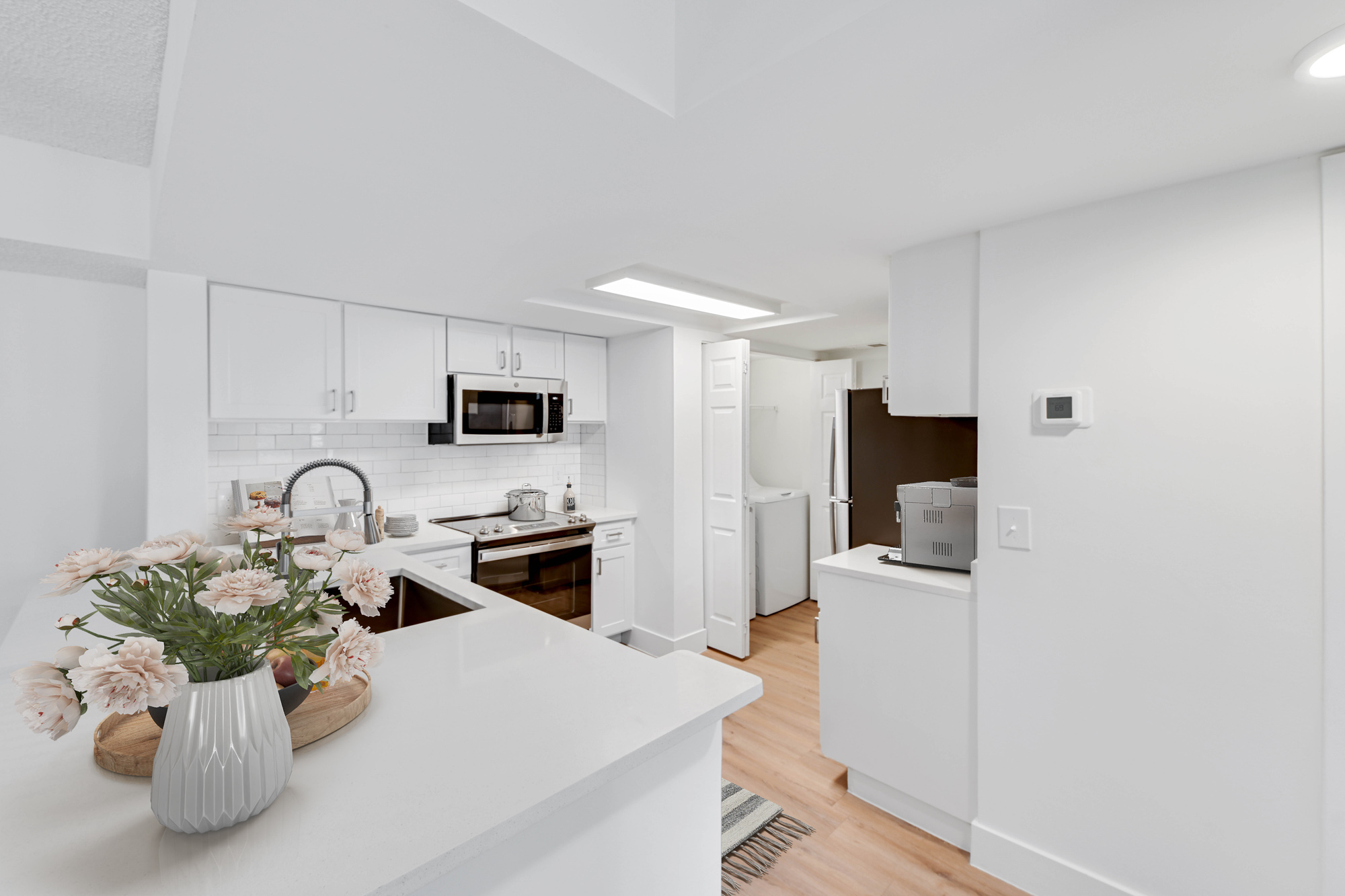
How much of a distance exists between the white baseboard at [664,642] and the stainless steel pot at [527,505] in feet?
3.37

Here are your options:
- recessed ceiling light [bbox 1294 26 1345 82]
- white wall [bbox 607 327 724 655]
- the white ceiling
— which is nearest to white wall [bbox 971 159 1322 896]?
the white ceiling

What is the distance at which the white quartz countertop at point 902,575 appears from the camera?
2.08 metres

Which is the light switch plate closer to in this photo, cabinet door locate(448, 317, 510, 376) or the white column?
cabinet door locate(448, 317, 510, 376)

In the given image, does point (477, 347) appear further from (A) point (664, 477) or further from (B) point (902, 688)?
(B) point (902, 688)

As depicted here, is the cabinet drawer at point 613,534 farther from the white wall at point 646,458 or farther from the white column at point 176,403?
the white column at point 176,403

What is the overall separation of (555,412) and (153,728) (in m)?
2.82

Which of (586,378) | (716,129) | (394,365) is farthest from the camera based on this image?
(586,378)

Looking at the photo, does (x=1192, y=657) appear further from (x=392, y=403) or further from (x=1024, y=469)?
(x=392, y=403)

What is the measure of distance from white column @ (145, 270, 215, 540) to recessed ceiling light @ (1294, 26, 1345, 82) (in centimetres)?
341

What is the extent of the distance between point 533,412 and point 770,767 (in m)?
2.32

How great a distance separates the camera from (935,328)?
2146 mm

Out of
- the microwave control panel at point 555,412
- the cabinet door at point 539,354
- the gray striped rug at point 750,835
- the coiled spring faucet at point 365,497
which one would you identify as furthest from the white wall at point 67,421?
the gray striped rug at point 750,835

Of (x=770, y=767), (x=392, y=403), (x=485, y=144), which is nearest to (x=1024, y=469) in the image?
(x=770, y=767)

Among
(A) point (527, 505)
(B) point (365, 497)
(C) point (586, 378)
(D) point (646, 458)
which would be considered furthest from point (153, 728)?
(C) point (586, 378)
